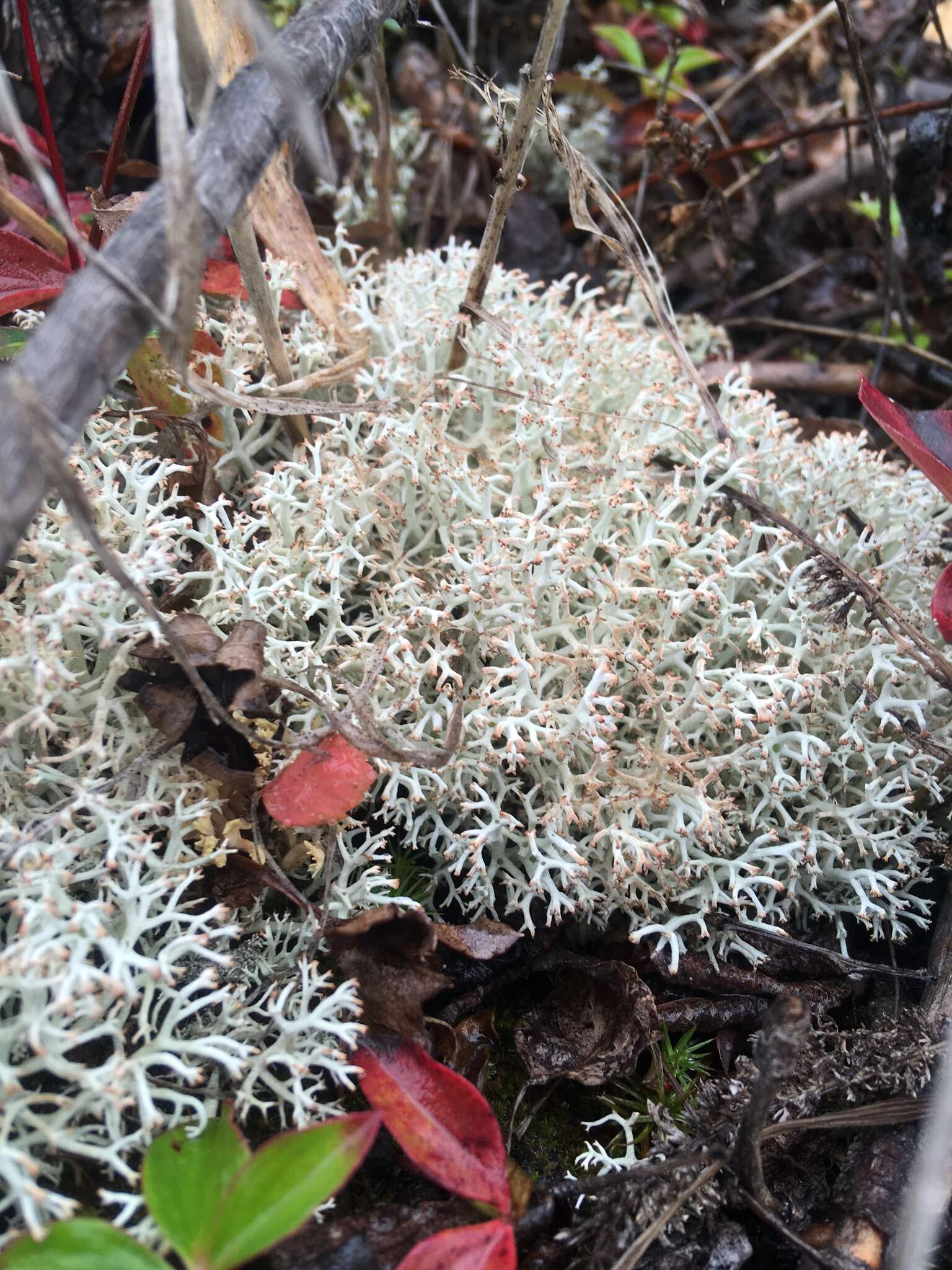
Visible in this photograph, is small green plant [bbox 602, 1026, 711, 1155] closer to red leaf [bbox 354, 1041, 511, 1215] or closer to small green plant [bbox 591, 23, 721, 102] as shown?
red leaf [bbox 354, 1041, 511, 1215]

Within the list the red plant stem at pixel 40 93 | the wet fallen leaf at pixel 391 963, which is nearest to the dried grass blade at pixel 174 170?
the red plant stem at pixel 40 93

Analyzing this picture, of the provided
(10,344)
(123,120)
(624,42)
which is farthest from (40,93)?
(624,42)

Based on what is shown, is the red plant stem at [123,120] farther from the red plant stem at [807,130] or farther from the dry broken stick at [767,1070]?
the dry broken stick at [767,1070]

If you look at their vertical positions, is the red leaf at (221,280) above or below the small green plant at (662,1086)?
above

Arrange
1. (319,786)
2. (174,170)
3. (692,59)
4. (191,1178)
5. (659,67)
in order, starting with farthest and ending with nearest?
1. (659,67)
2. (692,59)
3. (319,786)
4. (191,1178)
5. (174,170)

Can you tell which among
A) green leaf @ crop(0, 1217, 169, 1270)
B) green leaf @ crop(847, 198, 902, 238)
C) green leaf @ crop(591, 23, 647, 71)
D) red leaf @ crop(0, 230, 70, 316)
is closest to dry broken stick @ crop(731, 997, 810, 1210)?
green leaf @ crop(0, 1217, 169, 1270)

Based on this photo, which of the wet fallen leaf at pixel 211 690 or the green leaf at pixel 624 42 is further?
the green leaf at pixel 624 42

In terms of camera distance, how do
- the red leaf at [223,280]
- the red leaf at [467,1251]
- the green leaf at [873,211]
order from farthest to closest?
the green leaf at [873,211], the red leaf at [223,280], the red leaf at [467,1251]

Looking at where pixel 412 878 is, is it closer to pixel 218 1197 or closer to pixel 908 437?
pixel 218 1197

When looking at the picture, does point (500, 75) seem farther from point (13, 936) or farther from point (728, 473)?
point (13, 936)
